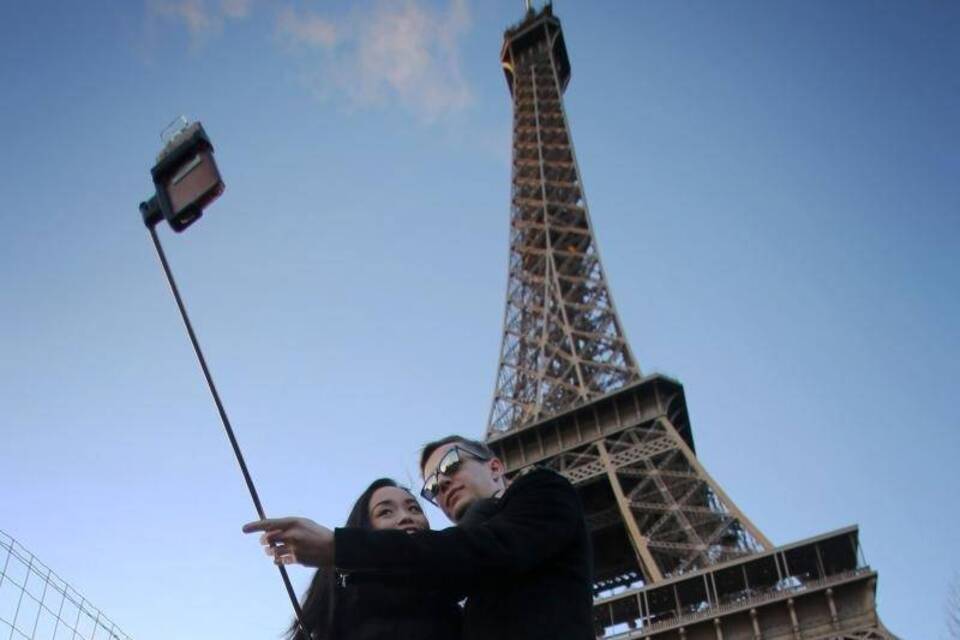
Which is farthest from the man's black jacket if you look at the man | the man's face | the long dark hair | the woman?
the long dark hair

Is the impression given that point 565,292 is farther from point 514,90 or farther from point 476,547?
point 476,547

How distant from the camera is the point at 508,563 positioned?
315cm

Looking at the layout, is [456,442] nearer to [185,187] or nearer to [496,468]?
[496,468]

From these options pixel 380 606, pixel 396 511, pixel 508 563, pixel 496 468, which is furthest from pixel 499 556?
pixel 396 511

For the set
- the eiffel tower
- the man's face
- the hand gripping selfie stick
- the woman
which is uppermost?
the eiffel tower

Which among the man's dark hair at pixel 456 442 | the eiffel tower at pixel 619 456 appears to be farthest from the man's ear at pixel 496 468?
the eiffel tower at pixel 619 456

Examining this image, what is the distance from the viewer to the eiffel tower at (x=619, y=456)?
2542 cm

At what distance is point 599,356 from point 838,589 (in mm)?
18161

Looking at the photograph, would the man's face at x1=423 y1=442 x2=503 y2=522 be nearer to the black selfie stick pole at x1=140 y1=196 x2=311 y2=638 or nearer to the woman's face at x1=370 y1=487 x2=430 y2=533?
the woman's face at x1=370 y1=487 x2=430 y2=533

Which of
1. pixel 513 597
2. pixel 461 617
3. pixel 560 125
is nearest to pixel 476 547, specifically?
pixel 513 597

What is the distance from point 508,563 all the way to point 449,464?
0.74 metres

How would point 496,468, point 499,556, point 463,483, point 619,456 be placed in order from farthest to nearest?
point 619,456 < point 496,468 < point 463,483 < point 499,556

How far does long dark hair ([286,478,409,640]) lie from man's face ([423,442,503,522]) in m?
0.33

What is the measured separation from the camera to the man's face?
3818 millimetres
